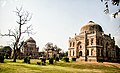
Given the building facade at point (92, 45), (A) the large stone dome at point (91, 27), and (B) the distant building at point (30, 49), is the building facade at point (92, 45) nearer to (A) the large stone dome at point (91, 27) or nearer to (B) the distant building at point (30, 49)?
(A) the large stone dome at point (91, 27)

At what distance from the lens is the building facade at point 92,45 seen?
107 ft

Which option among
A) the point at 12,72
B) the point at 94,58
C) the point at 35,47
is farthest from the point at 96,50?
the point at 35,47

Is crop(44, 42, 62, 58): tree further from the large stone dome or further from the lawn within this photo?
the lawn

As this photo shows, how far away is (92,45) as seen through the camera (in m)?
32.8

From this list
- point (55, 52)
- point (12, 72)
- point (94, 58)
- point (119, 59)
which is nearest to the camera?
point (12, 72)

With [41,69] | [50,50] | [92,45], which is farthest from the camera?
[50,50]

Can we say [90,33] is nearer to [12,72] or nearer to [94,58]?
[94,58]

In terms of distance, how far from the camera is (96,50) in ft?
105

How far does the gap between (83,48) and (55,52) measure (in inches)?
739

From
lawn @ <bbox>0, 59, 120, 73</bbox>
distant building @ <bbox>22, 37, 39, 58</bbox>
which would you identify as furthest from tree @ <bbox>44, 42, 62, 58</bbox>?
lawn @ <bbox>0, 59, 120, 73</bbox>

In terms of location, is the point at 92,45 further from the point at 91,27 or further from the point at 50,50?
the point at 50,50

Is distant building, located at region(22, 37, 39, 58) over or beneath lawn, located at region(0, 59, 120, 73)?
over

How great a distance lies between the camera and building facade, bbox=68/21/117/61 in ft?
107

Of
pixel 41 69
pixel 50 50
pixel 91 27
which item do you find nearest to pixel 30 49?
pixel 50 50
